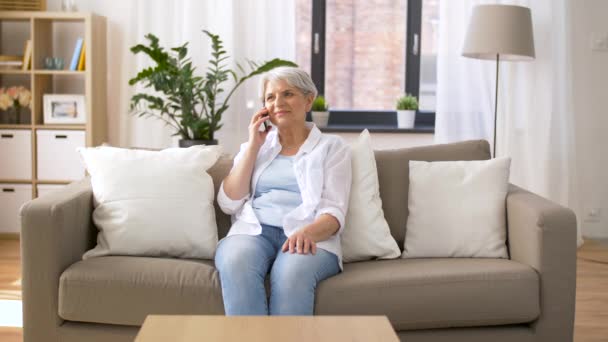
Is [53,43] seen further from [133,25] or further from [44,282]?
[44,282]

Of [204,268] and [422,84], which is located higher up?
[422,84]

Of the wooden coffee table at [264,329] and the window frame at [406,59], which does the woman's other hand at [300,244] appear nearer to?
the wooden coffee table at [264,329]

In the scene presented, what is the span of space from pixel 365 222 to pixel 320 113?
242 cm

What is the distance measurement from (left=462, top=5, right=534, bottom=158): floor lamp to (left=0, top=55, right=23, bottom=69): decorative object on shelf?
2603 mm

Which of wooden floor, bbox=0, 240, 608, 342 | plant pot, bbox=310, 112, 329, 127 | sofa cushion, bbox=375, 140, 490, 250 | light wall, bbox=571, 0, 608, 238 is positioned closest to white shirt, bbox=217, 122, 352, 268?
sofa cushion, bbox=375, 140, 490, 250

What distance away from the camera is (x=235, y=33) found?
517 centimetres

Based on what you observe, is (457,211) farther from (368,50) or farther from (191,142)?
(368,50)

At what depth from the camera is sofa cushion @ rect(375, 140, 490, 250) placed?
3172 millimetres

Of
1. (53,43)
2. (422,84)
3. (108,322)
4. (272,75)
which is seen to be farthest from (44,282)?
(422,84)

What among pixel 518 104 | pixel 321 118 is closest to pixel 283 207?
pixel 321 118

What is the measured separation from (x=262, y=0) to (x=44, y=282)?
284cm

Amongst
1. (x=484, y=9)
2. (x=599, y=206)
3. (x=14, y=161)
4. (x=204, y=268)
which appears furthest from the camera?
(x=599, y=206)

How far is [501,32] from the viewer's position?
4.67m

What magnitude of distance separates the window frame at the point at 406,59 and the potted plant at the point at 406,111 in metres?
0.08
